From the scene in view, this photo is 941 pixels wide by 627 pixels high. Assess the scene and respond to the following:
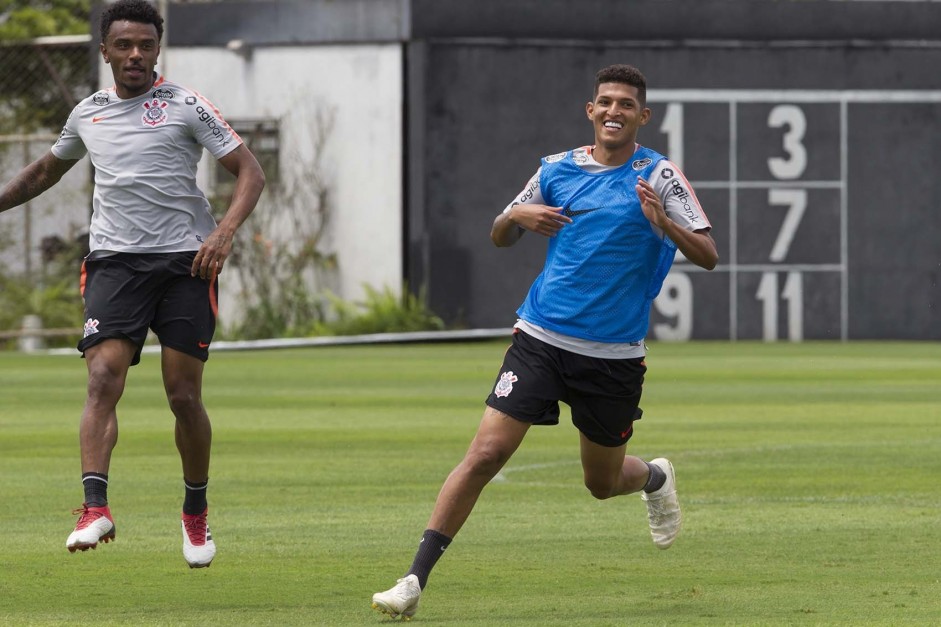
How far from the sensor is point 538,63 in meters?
31.3

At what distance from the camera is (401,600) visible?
7.17 metres

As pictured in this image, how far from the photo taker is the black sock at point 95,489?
8039mm

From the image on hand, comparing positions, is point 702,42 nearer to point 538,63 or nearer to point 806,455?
point 538,63

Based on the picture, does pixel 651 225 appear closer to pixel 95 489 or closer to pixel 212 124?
pixel 212 124

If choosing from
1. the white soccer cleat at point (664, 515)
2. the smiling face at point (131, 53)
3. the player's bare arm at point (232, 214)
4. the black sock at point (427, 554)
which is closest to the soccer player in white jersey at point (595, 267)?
the black sock at point (427, 554)

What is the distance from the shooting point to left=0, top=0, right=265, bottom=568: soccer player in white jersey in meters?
8.59

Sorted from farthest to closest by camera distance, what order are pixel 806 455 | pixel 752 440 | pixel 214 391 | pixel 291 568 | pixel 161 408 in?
pixel 214 391 → pixel 161 408 → pixel 752 440 → pixel 806 455 → pixel 291 568

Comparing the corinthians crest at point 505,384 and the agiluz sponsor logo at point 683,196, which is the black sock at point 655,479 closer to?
the corinthians crest at point 505,384

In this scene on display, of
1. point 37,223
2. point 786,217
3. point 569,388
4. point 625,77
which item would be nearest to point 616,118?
point 625,77

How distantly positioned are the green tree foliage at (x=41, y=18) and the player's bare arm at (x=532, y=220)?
28.7 m

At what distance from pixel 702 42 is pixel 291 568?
77.9ft

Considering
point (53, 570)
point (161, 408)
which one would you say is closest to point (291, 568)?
point (53, 570)

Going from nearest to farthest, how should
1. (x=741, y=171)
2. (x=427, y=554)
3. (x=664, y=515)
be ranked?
(x=427, y=554)
(x=664, y=515)
(x=741, y=171)

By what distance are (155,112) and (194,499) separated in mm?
1695
